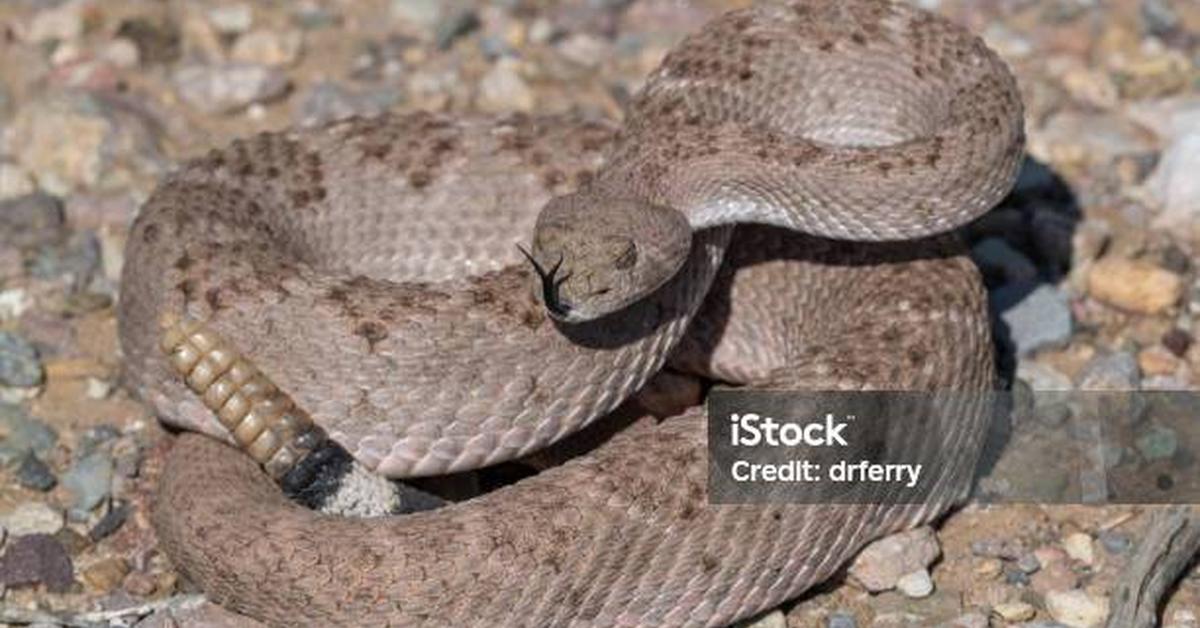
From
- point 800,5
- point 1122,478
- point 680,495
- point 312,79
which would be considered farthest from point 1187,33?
point 680,495

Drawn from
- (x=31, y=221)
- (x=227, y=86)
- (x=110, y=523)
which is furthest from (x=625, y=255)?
(x=227, y=86)

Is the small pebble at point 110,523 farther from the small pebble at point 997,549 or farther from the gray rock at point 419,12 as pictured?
the gray rock at point 419,12

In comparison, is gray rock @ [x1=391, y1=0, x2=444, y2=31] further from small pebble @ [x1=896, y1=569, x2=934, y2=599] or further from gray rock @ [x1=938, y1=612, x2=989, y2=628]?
gray rock @ [x1=938, y1=612, x2=989, y2=628]

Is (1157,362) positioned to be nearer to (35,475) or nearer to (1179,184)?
(1179,184)

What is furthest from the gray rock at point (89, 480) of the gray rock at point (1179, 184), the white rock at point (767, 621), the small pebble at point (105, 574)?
the gray rock at point (1179, 184)

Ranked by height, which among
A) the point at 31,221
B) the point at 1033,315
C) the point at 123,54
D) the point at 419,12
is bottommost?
the point at 1033,315

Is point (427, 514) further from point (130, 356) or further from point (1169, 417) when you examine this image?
point (1169, 417)

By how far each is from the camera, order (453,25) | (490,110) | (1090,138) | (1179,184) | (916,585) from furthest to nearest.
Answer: (453,25) → (490,110) → (1090,138) → (1179,184) → (916,585)
